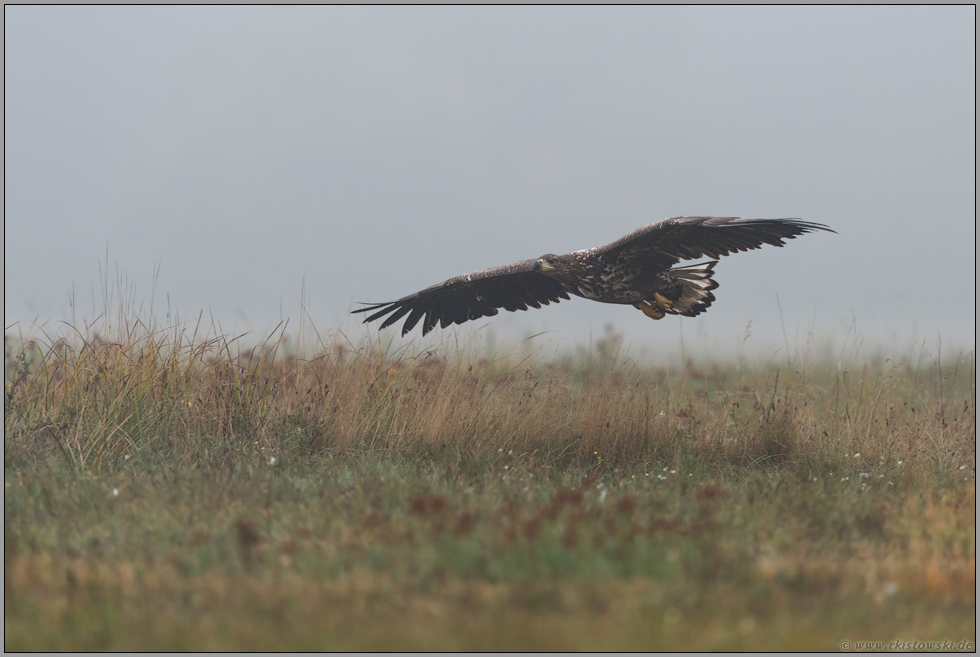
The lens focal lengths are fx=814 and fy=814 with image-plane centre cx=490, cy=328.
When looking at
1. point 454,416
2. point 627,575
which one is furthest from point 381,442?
point 627,575

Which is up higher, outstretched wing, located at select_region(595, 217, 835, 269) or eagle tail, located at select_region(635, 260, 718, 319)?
outstretched wing, located at select_region(595, 217, 835, 269)

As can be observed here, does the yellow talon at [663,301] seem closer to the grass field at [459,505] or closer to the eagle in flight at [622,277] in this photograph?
the eagle in flight at [622,277]

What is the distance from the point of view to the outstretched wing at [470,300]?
8.02 meters

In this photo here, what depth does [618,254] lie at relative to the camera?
6.99 meters

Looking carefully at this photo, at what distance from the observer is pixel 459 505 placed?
177 inches

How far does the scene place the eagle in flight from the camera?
6418 mm

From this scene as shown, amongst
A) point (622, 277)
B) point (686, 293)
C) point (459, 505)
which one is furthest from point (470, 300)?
point (459, 505)

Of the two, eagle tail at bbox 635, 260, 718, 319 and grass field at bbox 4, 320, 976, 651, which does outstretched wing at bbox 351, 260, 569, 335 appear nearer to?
grass field at bbox 4, 320, 976, 651

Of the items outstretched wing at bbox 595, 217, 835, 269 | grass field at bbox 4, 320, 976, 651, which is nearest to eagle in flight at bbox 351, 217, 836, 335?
outstretched wing at bbox 595, 217, 835, 269

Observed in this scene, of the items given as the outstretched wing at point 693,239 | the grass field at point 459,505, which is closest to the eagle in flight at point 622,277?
the outstretched wing at point 693,239

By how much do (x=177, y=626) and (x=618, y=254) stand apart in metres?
4.93

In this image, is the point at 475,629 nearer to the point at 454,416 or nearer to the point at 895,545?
the point at 895,545

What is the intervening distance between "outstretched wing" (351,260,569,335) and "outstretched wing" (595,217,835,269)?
45.6 inches

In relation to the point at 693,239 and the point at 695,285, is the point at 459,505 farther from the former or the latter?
the point at 695,285
